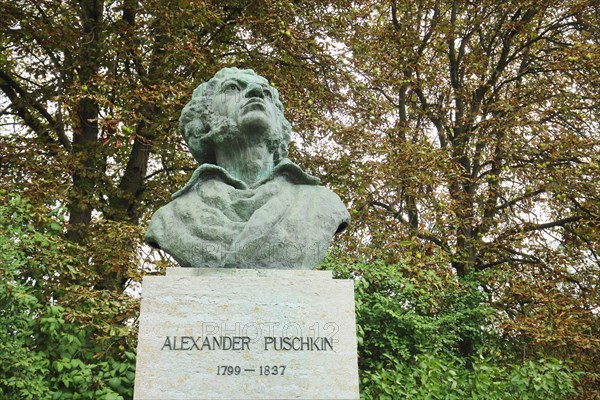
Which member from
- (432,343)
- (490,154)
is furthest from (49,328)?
(490,154)

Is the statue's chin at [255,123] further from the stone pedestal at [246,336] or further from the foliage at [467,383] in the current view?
the foliage at [467,383]

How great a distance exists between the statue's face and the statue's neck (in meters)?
0.12

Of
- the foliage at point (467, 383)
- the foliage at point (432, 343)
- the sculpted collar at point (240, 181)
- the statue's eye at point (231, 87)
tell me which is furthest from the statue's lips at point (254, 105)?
the foliage at point (467, 383)

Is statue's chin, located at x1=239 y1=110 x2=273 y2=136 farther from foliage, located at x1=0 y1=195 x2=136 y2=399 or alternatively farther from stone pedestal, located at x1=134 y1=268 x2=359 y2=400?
foliage, located at x1=0 y1=195 x2=136 y2=399

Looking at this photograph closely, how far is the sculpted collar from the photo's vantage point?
169 inches

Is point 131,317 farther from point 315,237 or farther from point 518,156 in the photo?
point 518,156

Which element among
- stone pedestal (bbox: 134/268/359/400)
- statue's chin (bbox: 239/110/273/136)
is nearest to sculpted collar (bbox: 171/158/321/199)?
statue's chin (bbox: 239/110/273/136)

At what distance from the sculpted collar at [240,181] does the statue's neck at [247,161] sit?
0.35 feet

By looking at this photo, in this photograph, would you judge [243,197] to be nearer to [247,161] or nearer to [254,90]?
[247,161]

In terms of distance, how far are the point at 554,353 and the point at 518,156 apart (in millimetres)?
3013

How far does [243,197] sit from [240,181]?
0.54 ft

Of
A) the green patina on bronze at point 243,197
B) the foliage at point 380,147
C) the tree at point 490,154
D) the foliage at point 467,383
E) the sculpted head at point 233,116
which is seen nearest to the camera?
the green patina on bronze at point 243,197

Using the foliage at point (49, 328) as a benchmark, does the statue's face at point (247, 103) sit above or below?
above

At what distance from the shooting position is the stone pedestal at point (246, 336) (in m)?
3.54
